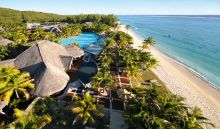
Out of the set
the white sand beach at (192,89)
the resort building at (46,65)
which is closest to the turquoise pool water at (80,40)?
the resort building at (46,65)

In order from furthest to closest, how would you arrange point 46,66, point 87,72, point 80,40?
point 80,40 < point 87,72 < point 46,66

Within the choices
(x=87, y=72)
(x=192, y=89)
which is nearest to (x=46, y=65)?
(x=87, y=72)

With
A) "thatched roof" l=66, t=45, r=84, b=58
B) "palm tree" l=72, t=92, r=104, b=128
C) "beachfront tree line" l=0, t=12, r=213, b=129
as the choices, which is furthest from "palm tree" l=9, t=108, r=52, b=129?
"thatched roof" l=66, t=45, r=84, b=58

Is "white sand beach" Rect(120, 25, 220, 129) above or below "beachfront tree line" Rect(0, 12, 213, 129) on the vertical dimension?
A: below

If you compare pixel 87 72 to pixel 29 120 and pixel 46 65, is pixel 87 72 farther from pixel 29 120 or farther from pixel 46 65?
pixel 29 120

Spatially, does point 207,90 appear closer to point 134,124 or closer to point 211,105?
point 211,105

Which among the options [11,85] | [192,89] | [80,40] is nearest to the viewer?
[11,85]

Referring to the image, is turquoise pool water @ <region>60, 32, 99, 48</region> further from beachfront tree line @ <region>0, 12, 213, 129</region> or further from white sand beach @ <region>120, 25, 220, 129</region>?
beachfront tree line @ <region>0, 12, 213, 129</region>

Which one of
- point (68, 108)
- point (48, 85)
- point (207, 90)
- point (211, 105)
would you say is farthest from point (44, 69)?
point (207, 90)
